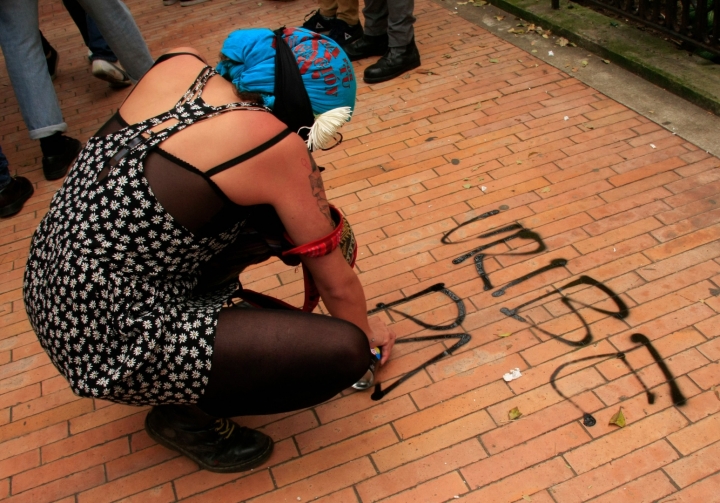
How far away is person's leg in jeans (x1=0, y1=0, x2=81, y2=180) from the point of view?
4137mm

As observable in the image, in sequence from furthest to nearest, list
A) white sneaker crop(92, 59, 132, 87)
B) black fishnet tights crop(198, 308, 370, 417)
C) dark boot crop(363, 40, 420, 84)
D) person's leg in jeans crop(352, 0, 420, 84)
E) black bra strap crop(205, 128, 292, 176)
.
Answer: white sneaker crop(92, 59, 132, 87)
dark boot crop(363, 40, 420, 84)
person's leg in jeans crop(352, 0, 420, 84)
black fishnet tights crop(198, 308, 370, 417)
black bra strap crop(205, 128, 292, 176)

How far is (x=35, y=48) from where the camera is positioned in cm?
421

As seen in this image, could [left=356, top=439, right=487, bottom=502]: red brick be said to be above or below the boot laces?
below

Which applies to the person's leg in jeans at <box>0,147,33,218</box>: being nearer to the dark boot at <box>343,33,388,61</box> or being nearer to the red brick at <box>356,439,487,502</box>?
the dark boot at <box>343,33,388,61</box>

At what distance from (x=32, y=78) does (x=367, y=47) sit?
2.28 meters

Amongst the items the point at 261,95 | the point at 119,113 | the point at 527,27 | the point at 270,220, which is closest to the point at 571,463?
the point at 270,220

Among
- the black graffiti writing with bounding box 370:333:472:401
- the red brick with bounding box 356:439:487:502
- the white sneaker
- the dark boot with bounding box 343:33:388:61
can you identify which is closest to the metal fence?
the dark boot with bounding box 343:33:388:61

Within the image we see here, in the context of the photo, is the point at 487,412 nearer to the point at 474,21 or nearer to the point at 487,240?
the point at 487,240

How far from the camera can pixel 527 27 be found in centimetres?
532

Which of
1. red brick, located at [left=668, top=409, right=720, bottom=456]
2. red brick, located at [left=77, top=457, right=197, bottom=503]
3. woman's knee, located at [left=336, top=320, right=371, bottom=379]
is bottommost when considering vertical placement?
red brick, located at [left=77, top=457, right=197, bottom=503]

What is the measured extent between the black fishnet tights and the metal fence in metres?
3.22

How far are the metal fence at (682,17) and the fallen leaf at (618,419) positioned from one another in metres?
2.70

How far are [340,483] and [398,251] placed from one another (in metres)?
1.25

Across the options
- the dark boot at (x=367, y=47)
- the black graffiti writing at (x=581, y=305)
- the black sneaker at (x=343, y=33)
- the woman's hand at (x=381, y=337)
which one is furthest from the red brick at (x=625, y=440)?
the black sneaker at (x=343, y=33)
